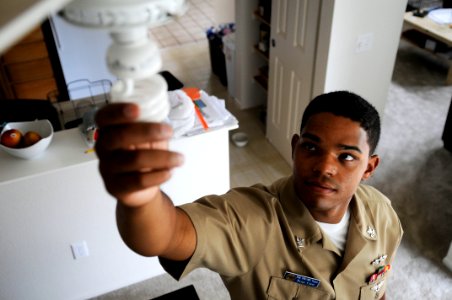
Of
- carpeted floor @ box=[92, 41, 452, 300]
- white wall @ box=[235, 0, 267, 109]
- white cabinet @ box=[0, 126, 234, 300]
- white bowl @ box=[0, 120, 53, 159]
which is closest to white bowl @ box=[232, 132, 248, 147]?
white wall @ box=[235, 0, 267, 109]

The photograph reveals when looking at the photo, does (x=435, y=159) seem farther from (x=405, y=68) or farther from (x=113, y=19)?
(x=113, y=19)

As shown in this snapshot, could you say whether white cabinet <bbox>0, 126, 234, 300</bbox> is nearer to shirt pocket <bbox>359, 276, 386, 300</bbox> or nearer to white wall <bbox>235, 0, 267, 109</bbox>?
shirt pocket <bbox>359, 276, 386, 300</bbox>

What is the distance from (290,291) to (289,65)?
7.45 feet

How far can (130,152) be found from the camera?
534 millimetres

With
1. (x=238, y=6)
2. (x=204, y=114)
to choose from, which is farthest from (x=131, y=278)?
(x=238, y=6)

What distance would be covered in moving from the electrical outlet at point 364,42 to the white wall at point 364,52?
0.01 meters

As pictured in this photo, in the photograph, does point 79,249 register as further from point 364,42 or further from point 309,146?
point 364,42

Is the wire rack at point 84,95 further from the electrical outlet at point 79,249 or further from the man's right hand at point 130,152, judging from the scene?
the man's right hand at point 130,152

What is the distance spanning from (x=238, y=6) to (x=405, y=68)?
2299mm

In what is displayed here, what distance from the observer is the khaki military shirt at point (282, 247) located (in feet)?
3.26

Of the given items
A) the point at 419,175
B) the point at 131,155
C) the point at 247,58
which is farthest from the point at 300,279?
the point at 247,58

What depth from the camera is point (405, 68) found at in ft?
16.1

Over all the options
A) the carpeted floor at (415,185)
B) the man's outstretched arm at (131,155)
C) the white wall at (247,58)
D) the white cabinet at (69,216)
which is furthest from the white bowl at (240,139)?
the man's outstretched arm at (131,155)

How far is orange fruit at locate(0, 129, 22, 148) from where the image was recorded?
1.90 m
